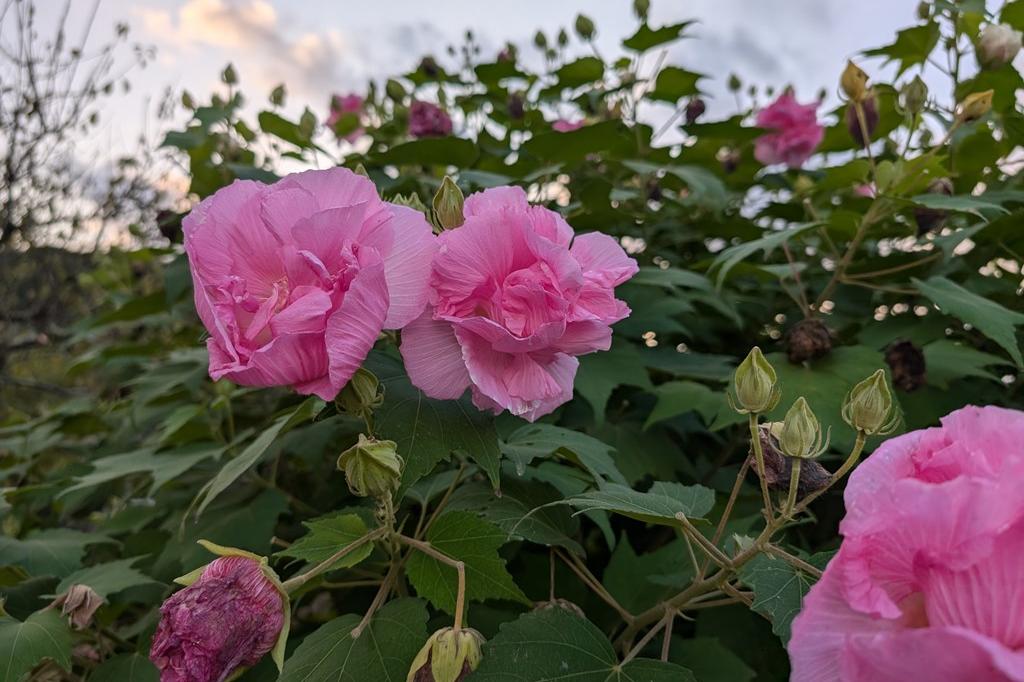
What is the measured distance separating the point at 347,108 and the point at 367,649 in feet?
8.03

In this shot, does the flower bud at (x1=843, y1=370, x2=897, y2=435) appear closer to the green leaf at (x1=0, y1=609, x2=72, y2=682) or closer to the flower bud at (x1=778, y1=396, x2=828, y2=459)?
the flower bud at (x1=778, y1=396, x2=828, y2=459)

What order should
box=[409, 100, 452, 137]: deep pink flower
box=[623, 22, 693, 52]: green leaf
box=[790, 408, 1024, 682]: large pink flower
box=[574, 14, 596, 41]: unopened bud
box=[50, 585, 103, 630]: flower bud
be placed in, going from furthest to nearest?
1. box=[574, 14, 596, 41]: unopened bud
2. box=[623, 22, 693, 52]: green leaf
3. box=[409, 100, 452, 137]: deep pink flower
4. box=[50, 585, 103, 630]: flower bud
5. box=[790, 408, 1024, 682]: large pink flower

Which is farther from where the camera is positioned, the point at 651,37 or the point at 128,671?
the point at 651,37

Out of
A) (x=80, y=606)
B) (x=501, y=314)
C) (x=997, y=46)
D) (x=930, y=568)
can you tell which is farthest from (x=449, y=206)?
(x=997, y=46)

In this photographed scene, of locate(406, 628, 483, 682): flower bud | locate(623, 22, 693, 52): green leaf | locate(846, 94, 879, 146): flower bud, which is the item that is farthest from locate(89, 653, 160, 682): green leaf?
locate(623, 22, 693, 52): green leaf

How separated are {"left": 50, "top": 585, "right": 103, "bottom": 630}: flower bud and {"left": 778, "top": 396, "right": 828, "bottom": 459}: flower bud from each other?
94 cm

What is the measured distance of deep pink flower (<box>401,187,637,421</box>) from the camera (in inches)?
33.1

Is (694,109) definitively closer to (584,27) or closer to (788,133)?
(788,133)

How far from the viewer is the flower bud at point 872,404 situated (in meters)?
0.77

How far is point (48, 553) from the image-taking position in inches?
54.1

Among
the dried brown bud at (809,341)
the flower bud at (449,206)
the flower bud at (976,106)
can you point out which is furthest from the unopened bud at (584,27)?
the flower bud at (449,206)

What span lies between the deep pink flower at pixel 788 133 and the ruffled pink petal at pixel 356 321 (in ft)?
6.29

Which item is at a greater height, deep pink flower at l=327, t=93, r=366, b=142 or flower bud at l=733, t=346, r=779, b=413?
deep pink flower at l=327, t=93, r=366, b=142

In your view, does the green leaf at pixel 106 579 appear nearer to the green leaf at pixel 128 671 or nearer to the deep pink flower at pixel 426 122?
the green leaf at pixel 128 671
